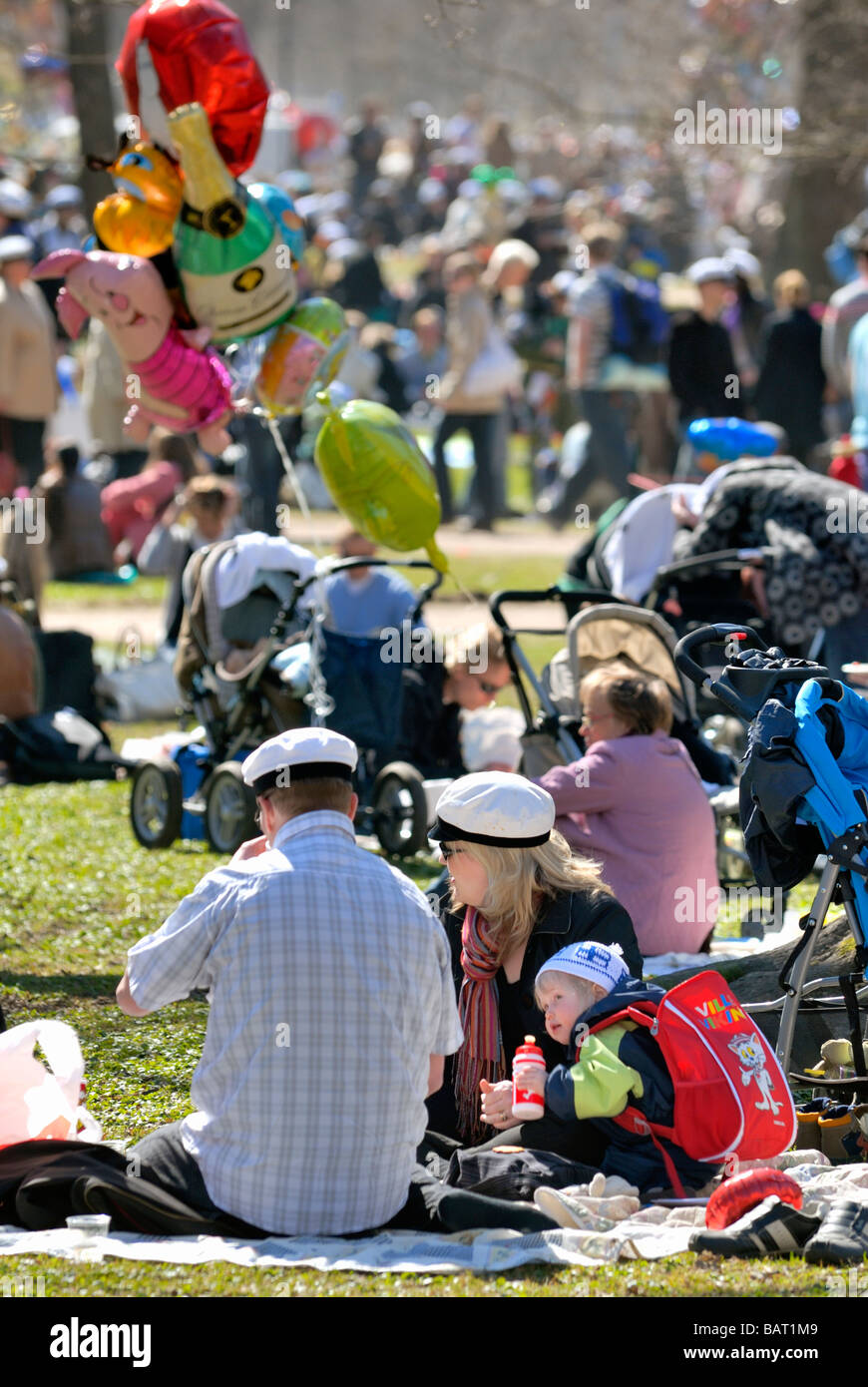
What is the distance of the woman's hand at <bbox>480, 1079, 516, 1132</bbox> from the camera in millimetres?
4984

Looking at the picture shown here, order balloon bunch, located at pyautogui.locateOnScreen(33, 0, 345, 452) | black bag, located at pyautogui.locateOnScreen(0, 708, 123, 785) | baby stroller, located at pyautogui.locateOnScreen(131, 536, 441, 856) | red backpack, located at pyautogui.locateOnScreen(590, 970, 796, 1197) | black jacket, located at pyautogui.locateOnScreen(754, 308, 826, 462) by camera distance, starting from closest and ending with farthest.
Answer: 1. red backpack, located at pyautogui.locateOnScreen(590, 970, 796, 1197)
2. balloon bunch, located at pyautogui.locateOnScreen(33, 0, 345, 452)
3. baby stroller, located at pyautogui.locateOnScreen(131, 536, 441, 856)
4. black bag, located at pyautogui.locateOnScreen(0, 708, 123, 785)
5. black jacket, located at pyautogui.locateOnScreen(754, 308, 826, 462)

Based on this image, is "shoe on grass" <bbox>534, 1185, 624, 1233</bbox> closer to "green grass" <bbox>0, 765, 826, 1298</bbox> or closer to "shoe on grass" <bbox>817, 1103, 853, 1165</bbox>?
"green grass" <bbox>0, 765, 826, 1298</bbox>

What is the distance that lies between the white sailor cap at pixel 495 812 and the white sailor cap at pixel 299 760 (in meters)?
0.55

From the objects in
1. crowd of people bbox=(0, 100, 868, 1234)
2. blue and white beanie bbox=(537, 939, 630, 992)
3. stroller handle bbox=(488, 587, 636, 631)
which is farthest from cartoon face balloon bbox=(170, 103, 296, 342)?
blue and white beanie bbox=(537, 939, 630, 992)

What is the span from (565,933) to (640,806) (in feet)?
4.73

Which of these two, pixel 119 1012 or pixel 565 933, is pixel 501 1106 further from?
pixel 119 1012

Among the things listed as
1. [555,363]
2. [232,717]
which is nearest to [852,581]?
[232,717]

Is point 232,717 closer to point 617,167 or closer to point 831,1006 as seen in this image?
point 831,1006

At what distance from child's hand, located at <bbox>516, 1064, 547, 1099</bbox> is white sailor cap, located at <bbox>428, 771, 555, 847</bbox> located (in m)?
0.56

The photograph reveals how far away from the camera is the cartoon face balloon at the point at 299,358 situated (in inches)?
312

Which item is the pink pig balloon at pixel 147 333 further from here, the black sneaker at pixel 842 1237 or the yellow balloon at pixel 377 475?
the black sneaker at pixel 842 1237

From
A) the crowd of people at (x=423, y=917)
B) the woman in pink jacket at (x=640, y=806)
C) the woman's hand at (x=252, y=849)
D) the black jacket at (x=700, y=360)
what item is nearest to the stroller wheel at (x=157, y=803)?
the crowd of people at (x=423, y=917)

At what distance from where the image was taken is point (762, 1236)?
443 centimetres
